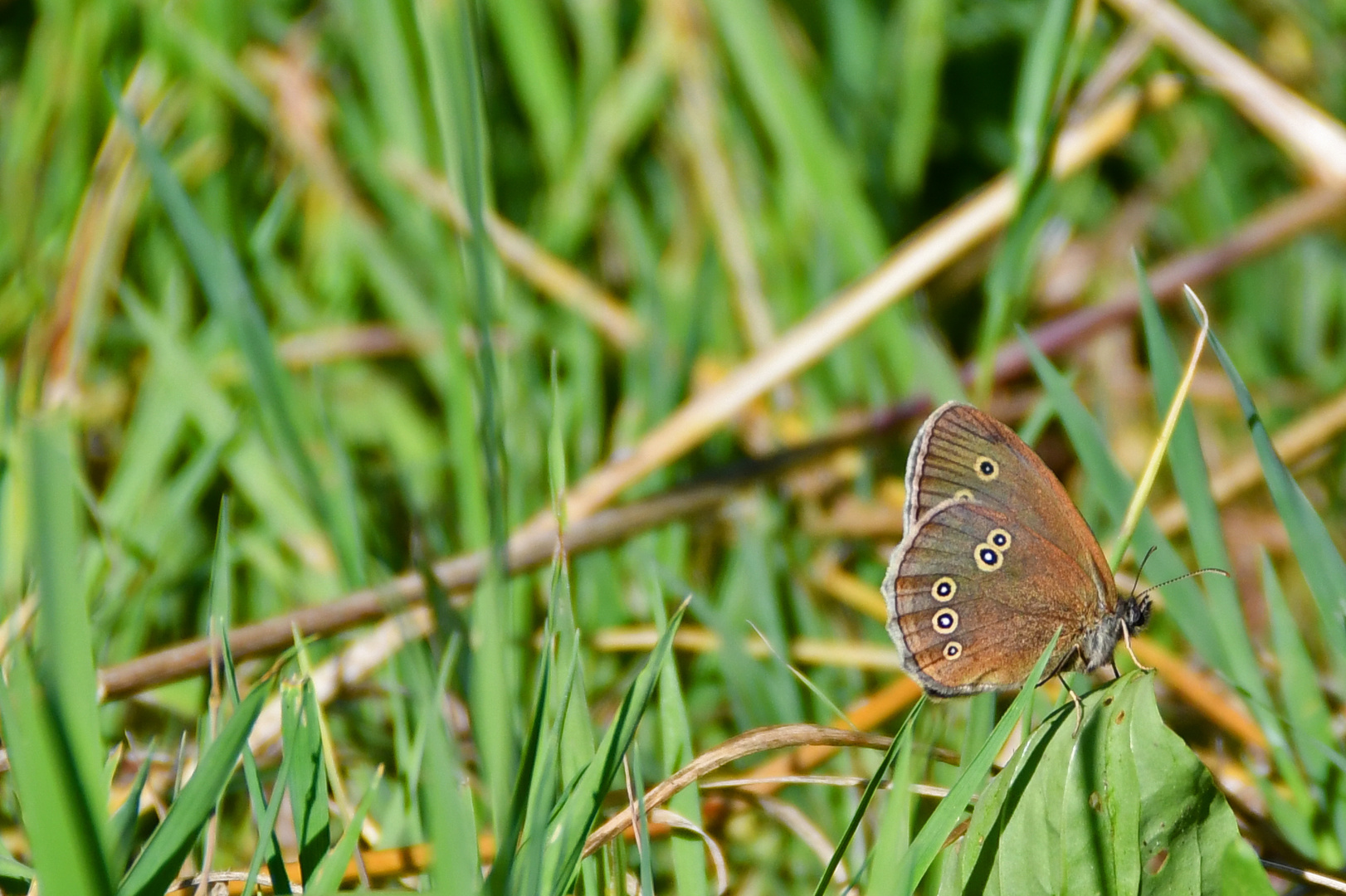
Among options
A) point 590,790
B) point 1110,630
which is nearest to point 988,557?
point 1110,630

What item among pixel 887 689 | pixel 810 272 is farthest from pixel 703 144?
pixel 887 689

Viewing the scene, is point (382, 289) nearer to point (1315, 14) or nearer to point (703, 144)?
point (703, 144)

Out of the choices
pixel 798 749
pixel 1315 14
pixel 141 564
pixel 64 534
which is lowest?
pixel 798 749

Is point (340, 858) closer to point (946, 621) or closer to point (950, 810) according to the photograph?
point (950, 810)

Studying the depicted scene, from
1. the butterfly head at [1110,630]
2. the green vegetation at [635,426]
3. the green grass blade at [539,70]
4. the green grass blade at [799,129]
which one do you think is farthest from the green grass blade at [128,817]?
the green grass blade at [539,70]

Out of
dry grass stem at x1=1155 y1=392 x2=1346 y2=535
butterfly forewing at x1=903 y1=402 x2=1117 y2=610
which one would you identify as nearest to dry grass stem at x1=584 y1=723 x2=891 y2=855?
butterfly forewing at x1=903 y1=402 x2=1117 y2=610

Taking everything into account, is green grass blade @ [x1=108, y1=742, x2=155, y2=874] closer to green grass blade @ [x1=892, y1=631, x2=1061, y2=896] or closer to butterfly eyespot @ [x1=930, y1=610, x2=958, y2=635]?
green grass blade @ [x1=892, y1=631, x2=1061, y2=896]
